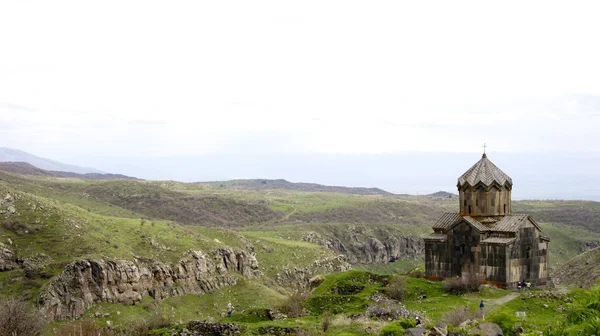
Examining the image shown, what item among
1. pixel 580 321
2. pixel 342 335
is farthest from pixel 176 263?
pixel 580 321

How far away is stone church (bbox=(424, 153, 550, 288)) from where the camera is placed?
104 ft

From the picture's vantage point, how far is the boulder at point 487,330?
54.5 ft

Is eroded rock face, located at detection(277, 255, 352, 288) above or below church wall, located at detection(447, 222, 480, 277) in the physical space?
below

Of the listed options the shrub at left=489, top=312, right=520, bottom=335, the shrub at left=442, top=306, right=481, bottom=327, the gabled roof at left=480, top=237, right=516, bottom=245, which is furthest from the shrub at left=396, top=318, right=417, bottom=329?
the gabled roof at left=480, top=237, right=516, bottom=245

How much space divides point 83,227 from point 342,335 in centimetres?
3556

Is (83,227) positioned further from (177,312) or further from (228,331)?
(228,331)

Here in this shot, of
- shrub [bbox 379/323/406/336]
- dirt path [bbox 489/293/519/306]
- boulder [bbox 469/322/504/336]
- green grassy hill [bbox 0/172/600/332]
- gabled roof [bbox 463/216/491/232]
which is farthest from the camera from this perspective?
green grassy hill [bbox 0/172/600/332]

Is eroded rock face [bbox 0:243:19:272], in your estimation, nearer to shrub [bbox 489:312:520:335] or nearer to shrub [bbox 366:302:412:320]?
shrub [bbox 366:302:412:320]

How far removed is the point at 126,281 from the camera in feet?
143

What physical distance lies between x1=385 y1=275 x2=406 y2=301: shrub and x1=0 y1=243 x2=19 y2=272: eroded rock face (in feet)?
90.3

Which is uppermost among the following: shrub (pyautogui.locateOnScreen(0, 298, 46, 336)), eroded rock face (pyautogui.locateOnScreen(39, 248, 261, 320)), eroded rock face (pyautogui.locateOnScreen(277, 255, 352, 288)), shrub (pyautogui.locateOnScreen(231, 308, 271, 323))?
shrub (pyautogui.locateOnScreen(0, 298, 46, 336))

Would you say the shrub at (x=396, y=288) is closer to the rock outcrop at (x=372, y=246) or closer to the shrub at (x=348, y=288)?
the shrub at (x=348, y=288)

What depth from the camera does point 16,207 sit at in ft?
156

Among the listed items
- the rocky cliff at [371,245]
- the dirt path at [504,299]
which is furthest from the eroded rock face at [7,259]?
the rocky cliff at [371,245]
